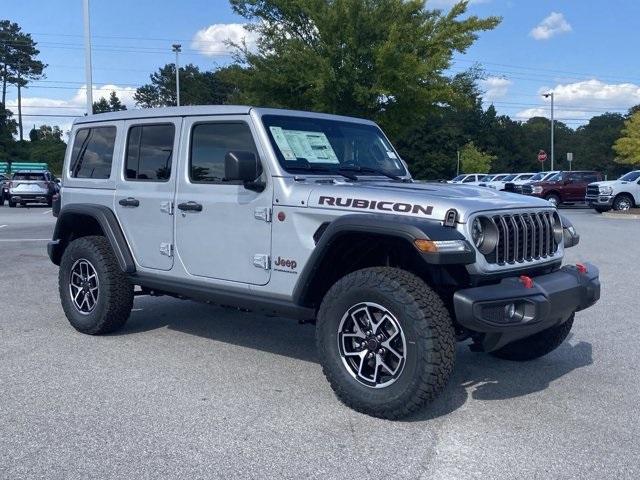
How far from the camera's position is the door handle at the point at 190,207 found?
18.3 ft

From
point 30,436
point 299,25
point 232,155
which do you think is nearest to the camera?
point 30,436

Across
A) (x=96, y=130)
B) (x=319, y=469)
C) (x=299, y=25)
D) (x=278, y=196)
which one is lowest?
(x=319, y=469)

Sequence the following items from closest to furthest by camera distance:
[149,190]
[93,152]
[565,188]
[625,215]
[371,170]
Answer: [371,170] → [149,190] → [93,152] → [625,215] → [565,188]

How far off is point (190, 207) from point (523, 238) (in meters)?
2.52

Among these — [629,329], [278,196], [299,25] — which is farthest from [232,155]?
[299,25]

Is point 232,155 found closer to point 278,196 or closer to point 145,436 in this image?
point 278,196

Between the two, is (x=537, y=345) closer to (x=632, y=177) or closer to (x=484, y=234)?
(x=484, y=234)

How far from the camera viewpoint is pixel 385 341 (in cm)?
447

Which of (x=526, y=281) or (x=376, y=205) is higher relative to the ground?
(x=376, y=205)

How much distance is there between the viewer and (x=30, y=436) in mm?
4164

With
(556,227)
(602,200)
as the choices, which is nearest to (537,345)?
(556,227)

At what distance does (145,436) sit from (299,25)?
61.0 feet

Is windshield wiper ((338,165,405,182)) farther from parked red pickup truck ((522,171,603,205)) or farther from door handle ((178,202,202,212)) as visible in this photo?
parked red pickup truck ((522,171,603,205))

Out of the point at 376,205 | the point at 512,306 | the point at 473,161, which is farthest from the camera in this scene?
the point at 473,161
